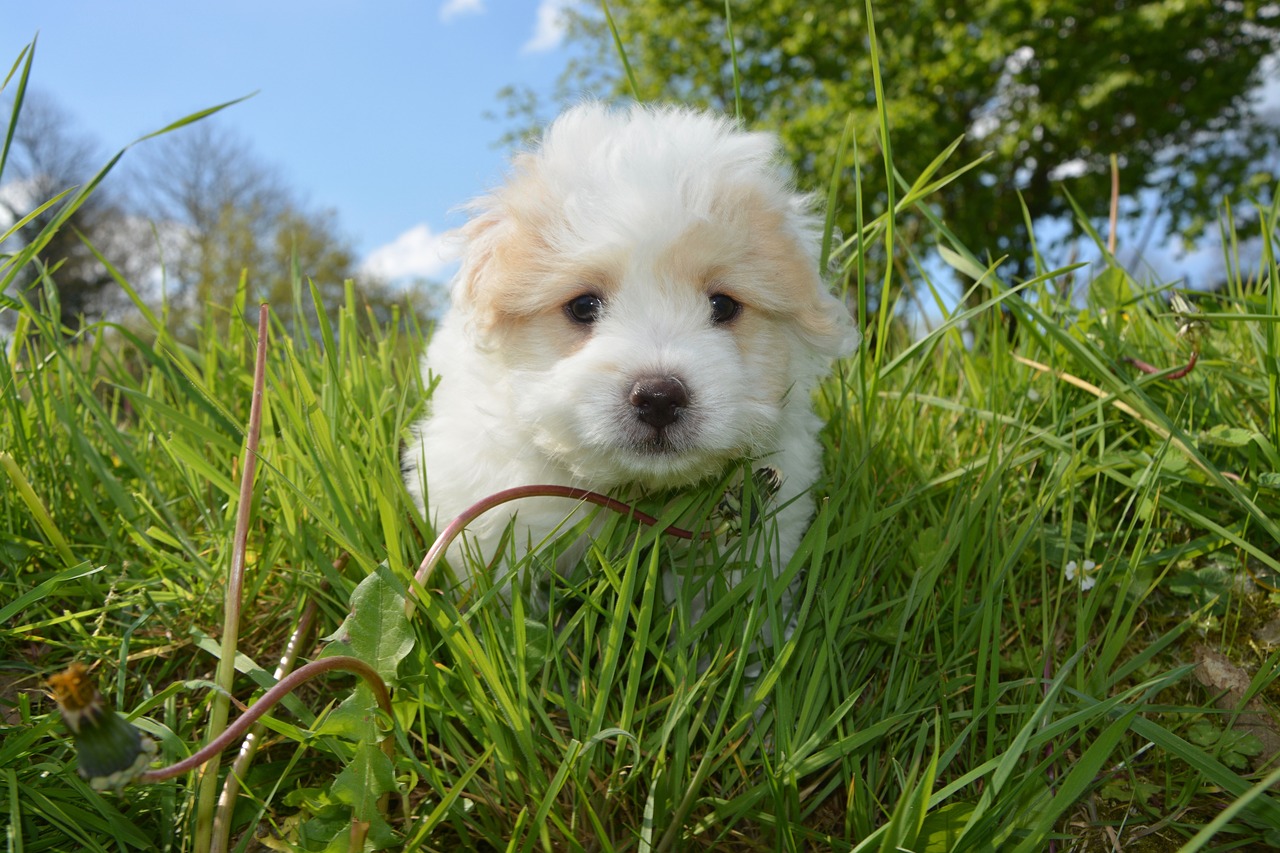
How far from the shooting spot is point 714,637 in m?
2.13

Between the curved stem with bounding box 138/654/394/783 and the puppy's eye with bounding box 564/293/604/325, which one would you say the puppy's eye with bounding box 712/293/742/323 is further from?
the curved stem with bounding box 138/654/394/783

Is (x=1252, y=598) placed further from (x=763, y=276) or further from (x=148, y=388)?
(x=148, y=388)

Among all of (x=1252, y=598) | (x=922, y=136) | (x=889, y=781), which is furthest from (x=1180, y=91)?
(x=889, y=781)

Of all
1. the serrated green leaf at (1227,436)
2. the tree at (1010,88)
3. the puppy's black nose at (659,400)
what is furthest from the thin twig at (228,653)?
the tree at (1010,88)

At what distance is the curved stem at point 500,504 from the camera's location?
191 cm

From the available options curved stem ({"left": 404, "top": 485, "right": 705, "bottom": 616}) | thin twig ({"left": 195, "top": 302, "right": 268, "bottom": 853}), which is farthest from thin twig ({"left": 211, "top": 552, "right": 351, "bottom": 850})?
curved stem ({"left": 404, "top": 485, "right": 705, "bottom": 616})

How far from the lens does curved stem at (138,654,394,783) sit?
133cm

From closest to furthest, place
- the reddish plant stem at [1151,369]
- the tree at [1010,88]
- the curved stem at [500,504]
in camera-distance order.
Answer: the curved stem at [500,504] < the reddish plant stem at [1151,369] < the tree at [1010,88]

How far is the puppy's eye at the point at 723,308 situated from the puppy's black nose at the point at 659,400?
1.24 ft

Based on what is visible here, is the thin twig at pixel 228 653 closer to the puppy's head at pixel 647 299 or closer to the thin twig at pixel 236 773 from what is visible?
the thin twig at pixel 236 773

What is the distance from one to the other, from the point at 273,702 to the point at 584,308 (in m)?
1.30

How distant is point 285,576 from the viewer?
2.53m

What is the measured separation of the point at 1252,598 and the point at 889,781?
153 cm

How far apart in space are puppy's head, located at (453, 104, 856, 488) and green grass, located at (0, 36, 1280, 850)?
0.97 ft
